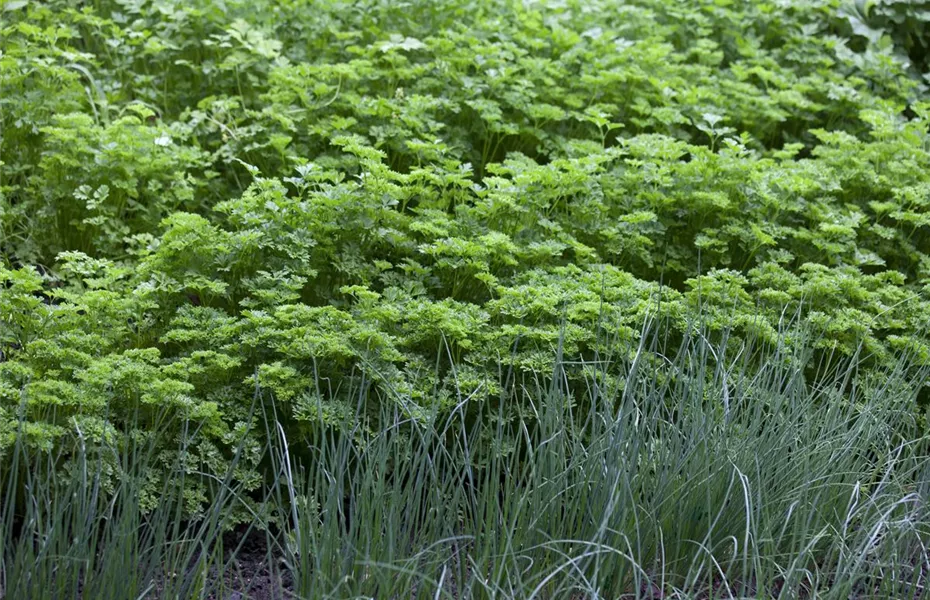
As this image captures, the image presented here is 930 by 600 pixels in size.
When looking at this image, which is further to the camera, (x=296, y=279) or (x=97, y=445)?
(x=296, y=279)

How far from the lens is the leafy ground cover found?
2.68 metres

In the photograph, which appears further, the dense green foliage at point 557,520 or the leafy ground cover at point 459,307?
the leafy ground cover at point 459,307

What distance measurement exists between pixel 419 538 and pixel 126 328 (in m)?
1.34

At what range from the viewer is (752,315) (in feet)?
12.5

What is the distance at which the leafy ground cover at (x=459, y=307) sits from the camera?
2682mm

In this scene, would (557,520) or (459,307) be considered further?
(459,307)

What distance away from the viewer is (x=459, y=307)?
3.56m

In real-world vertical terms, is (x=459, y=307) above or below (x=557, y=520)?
above

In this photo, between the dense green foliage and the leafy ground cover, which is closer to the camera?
the dense green foliage

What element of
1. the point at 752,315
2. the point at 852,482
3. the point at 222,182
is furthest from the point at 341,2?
the point at 852,482

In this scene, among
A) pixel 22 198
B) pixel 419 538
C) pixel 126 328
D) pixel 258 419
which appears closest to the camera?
pixel 419 538

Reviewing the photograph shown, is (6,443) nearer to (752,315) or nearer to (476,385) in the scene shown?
(476,385)

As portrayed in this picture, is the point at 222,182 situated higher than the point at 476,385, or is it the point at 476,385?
the point at 222,182

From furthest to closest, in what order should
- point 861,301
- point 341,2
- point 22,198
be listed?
point 341,2, point 22,198, point 861,301
